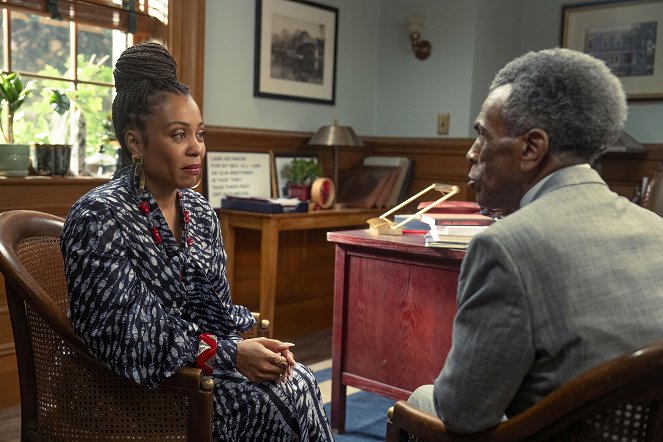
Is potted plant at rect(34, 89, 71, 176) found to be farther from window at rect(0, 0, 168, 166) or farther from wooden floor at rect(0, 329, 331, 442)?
wooden floor at rect(0, 329, 331, 442)

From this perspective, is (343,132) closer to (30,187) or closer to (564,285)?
(30,187)

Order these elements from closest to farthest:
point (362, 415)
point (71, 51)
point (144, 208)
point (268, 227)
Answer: point (144, 208) < point (362, 415) < point (71, 51) < point (268, 227)

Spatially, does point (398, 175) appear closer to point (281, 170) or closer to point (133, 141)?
point (281, 170)

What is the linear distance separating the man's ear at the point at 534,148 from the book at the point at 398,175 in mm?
3064

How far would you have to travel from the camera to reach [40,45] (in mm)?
3146

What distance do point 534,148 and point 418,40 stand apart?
3423 mm

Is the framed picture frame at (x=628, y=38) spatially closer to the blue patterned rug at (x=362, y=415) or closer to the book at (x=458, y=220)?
the book at (x=458, y=220)

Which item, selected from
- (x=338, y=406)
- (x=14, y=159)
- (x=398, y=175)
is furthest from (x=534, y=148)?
(x=398, y=175)

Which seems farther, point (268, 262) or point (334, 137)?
point (334, 137)

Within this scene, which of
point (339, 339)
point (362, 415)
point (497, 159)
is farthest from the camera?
point (362, 415)

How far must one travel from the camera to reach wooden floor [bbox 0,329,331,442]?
2.71 m

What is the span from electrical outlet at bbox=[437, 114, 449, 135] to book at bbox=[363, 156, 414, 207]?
270 millimetres

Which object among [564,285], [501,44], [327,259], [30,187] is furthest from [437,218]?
[501,44]

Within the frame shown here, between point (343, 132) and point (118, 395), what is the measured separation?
2723 mm
